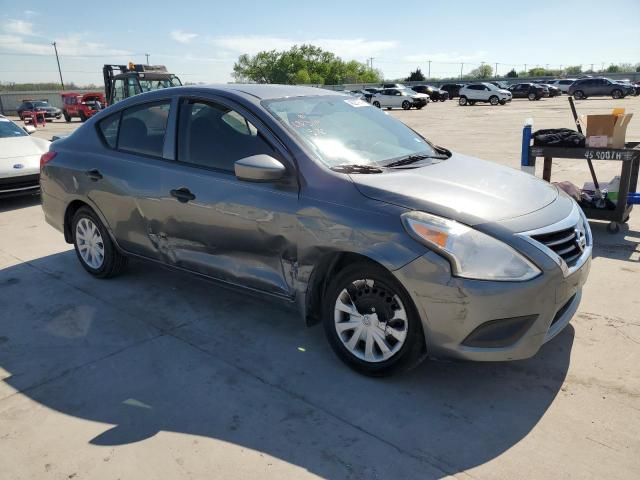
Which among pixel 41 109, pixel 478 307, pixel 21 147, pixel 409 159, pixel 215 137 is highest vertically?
pixel 215 137

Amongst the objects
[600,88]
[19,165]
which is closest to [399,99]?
[600,88]

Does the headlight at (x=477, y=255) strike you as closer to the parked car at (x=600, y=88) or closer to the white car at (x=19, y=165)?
the white car at (x=19, y=165)

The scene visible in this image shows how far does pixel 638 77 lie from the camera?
207 feet

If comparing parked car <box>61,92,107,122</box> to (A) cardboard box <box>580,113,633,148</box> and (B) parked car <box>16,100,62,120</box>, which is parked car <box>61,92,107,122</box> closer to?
(B) parked car <box>16,100,62,120</box>

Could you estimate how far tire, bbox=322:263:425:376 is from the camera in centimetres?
289

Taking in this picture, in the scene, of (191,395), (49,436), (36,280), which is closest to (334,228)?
(191,395)

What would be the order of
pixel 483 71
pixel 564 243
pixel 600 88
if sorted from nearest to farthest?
pixel 564 243, pixel 600 88, pixel 483 71

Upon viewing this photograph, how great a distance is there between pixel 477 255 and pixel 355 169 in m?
0.98

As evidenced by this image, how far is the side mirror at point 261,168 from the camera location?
3.14m

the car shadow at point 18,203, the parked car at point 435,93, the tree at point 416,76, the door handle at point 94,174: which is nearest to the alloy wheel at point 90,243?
the door handle at point 94,174

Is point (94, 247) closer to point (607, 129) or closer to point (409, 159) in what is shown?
point (409, 159)

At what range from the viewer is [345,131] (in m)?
3.69

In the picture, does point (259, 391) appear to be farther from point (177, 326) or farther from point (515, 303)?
point (515, 303)

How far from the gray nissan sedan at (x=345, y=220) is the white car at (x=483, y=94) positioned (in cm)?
3858
